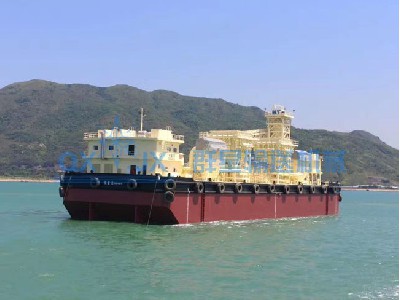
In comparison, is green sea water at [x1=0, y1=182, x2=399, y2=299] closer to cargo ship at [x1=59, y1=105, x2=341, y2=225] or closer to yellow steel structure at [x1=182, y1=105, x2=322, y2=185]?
cargo ship at [x1=59, y1=105, x2=341, y2=225]

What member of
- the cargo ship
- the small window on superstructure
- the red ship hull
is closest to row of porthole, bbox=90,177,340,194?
the cargo ship

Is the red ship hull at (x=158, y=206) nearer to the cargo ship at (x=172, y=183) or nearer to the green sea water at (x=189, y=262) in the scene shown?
the cargo ship at (x=172, y=183)

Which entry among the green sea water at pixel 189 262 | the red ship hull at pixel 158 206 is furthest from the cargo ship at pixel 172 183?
the green sea water at pixel 189 262

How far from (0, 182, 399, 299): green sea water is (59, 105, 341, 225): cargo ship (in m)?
1.16

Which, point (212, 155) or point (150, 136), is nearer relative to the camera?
point (150, 136)

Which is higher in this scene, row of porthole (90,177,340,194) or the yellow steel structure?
the yellow steel structure

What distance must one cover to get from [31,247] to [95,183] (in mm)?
9483

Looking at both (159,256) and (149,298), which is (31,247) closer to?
(159,256)

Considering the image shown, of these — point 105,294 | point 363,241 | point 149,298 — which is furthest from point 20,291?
point 363,241

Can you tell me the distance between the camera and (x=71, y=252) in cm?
2512

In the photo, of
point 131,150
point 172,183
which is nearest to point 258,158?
point 131,150

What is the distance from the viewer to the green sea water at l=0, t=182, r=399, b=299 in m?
19.0

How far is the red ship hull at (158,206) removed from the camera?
34.4 metres

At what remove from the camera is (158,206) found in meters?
34.1
